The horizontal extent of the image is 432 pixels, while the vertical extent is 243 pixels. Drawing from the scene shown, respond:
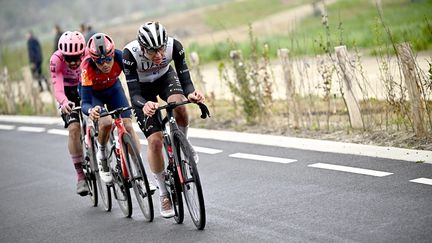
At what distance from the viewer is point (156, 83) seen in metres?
9.45

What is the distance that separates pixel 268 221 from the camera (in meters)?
8.92

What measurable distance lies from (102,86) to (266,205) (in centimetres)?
227

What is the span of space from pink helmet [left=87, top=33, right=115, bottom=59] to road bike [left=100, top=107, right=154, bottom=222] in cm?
61

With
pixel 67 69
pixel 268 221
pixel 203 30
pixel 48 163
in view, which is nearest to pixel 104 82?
pixel 67 69

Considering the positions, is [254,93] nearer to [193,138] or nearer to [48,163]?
[193,138]

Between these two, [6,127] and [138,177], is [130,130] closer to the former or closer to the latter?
[138,177]

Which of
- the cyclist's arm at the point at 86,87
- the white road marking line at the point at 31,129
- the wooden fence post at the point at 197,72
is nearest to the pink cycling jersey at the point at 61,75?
the cyclist's arm at the point at 86,87

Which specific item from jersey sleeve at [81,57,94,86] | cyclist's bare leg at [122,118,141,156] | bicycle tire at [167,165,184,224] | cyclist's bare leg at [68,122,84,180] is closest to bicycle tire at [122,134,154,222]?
cyclist's bare leg at [122,118,141,156]

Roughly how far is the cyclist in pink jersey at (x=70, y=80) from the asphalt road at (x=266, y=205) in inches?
26.3

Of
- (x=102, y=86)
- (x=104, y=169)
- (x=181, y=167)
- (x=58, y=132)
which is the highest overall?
(x=102, y=86)

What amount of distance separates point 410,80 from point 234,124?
16.9ft

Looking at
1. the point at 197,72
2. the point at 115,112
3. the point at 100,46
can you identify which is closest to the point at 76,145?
the point at 115,112

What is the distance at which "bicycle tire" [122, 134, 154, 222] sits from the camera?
31.0 ft

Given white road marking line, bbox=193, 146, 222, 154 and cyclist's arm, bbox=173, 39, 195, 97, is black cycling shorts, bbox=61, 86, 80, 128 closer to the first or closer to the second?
cyclist's arm, bbox=173, 39, 195, 97
